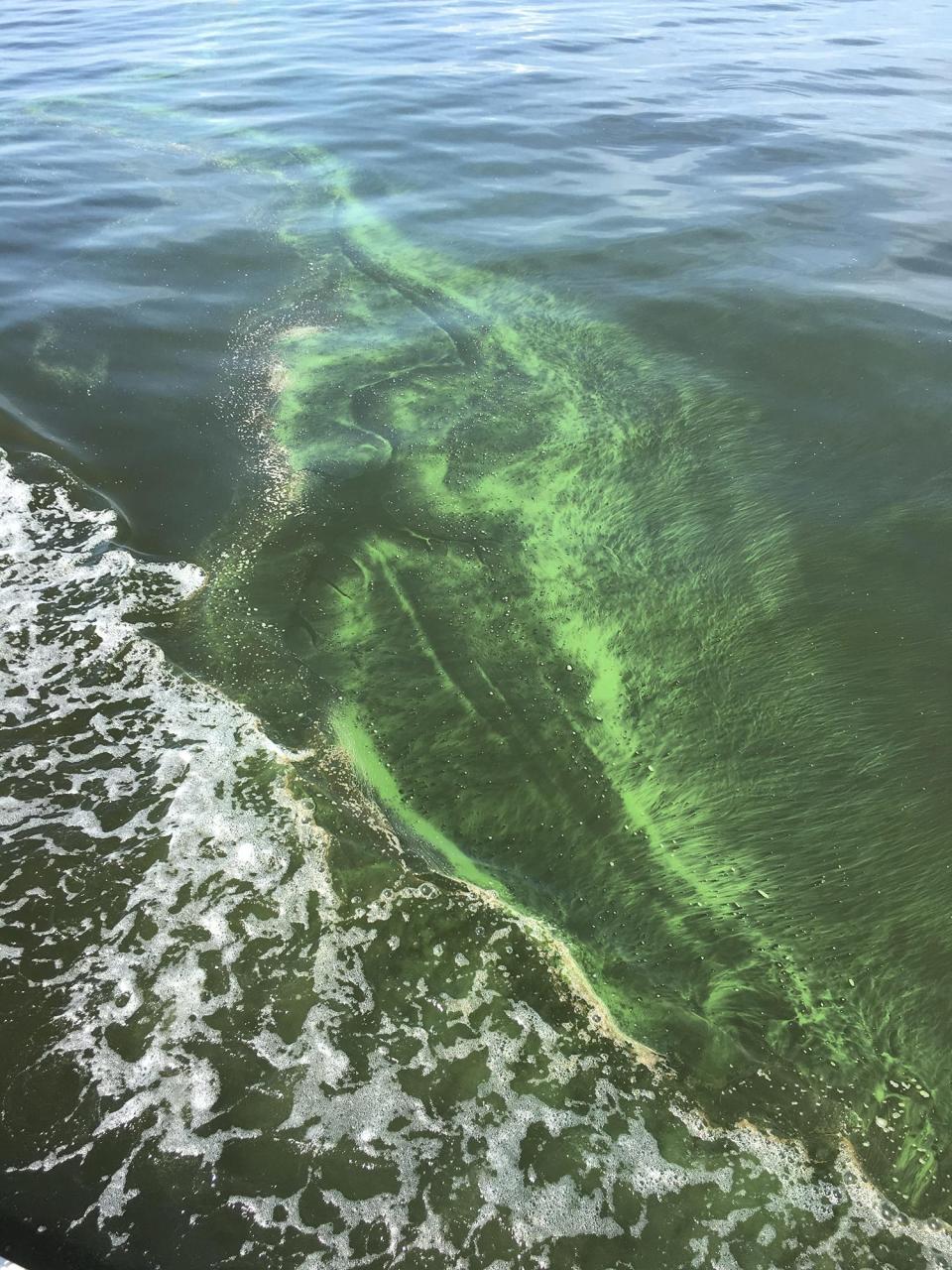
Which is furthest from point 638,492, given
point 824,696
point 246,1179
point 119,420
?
point 246,1179

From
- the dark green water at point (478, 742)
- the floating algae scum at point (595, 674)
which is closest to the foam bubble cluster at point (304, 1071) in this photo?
the dark green water at point (478, 742)

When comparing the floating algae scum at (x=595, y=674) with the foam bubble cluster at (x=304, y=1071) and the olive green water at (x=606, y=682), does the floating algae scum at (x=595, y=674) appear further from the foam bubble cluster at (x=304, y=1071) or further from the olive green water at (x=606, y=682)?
the foam bubble cluster at (x=304, y=1071)

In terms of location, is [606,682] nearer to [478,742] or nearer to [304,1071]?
[478,742]

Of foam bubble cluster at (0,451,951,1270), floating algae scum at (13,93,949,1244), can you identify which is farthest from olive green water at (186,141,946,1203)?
foam bubble cluster at (0,451,951,1270)

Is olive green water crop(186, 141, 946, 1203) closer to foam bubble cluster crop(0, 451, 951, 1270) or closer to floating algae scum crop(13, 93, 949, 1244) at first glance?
floating algae scum crop(13, 93, 949, 1244)

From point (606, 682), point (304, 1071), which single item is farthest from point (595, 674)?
point (304, 1071)

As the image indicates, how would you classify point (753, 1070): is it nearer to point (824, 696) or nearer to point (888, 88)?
point (824, 696)
